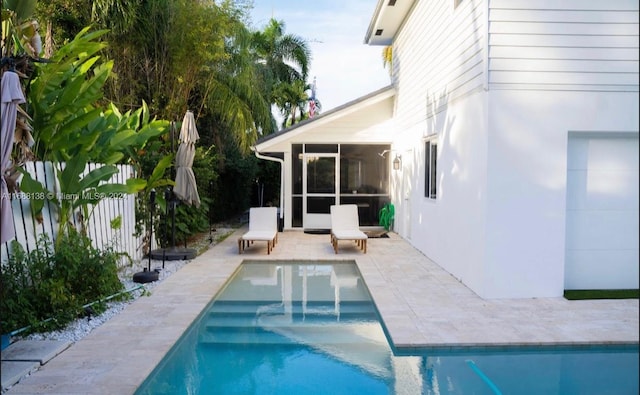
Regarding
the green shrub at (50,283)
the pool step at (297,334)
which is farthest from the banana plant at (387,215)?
the green shrub at (50,283)

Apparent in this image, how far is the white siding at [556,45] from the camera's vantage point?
6.35ft

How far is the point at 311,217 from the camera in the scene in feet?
50.6

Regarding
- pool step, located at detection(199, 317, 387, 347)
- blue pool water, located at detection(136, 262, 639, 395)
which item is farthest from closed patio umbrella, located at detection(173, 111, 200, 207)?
pool step, located at detection(199, 317, 387, 347)

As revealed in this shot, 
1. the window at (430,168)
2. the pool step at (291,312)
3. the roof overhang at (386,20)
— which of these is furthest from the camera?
the roof overhang at (386,20)

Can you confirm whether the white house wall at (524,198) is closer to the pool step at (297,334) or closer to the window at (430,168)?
the pool step at (297,334)

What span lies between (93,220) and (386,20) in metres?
9.27

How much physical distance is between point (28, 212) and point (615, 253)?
261 inches

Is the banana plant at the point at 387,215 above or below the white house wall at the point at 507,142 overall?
Result: below

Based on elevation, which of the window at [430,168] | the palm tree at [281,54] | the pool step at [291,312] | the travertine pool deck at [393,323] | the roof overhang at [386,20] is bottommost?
the pool step at [291,312]

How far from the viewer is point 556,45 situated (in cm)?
523

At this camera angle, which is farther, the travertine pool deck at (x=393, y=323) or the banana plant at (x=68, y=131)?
the banana plant at (x=68, y=131)

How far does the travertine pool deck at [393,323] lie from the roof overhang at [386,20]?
664 cm

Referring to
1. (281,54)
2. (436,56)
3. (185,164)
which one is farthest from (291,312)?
(281,54)

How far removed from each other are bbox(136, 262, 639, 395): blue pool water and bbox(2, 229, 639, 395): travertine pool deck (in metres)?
0.17
